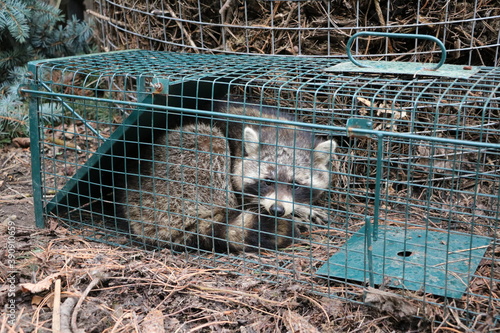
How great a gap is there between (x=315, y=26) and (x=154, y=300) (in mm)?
2698

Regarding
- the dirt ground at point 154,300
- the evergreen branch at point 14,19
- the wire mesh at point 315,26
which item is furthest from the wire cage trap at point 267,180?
the evergreen branch at point 14,19

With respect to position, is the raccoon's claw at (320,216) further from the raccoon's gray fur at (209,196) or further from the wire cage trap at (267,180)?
the raccoon's gray fur at (209,196)

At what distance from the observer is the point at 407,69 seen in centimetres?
365

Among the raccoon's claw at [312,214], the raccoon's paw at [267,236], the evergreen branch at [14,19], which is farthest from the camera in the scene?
the evergreen branch at [14,19]

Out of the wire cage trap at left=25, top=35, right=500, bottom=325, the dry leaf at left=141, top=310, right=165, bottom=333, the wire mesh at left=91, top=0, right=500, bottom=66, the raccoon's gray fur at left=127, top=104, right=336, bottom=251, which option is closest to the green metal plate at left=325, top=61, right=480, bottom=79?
the wire cage trap at left=25, top=35, right=500, bottom=325

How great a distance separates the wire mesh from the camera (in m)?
4.47

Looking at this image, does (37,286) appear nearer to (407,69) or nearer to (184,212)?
(184,212)

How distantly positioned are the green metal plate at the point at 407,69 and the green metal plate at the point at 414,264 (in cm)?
100

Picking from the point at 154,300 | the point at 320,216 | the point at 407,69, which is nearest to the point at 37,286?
the point at 154,300

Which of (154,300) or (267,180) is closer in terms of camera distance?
(154,300)

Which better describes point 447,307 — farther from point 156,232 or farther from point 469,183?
point 469,183

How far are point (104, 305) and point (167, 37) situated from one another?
3006 mm

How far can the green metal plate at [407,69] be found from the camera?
353cm

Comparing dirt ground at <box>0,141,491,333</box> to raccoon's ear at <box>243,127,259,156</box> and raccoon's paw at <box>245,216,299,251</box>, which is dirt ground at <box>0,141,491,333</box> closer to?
raccoon's paw at <box>245,216,299,251</box>
